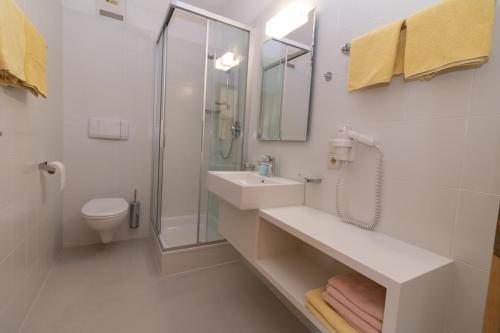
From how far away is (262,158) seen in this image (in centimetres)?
185

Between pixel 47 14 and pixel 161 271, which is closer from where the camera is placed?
pixel 47 14

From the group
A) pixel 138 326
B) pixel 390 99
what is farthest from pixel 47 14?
pixel 390 99

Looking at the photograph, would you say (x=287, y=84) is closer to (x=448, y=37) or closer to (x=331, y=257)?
(x=448, y=37)

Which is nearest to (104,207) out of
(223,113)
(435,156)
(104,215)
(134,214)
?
(104,215)

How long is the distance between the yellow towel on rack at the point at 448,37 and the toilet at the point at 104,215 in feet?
7.38

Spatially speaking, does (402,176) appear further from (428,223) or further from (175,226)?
(175,226)

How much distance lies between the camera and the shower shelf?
68cm

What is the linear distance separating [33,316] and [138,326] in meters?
0.65

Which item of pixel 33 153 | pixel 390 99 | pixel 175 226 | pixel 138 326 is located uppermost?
pixel 390 99

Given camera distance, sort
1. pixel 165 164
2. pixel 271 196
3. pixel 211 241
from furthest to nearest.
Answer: pixel 165 164 → pixel 211 241 → pixel 271 196

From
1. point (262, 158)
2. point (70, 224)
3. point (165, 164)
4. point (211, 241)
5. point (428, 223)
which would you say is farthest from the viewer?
point (165, 164)

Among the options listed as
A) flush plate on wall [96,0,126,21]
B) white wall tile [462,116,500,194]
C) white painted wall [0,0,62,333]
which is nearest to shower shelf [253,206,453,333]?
white wall tile [462,116,500,194]

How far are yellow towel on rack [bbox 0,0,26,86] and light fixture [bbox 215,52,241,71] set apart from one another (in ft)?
4.62

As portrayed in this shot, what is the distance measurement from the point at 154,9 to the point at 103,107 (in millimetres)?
1185
